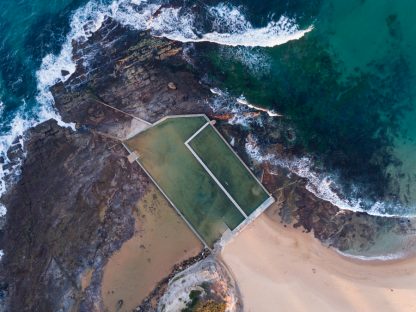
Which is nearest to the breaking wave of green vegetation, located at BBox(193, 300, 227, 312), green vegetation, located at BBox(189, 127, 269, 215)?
green vegetation, located at BBox(189, 127, 269, 215)

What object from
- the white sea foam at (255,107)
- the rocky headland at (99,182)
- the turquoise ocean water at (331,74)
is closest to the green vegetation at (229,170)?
the rocky headland at (99,182)

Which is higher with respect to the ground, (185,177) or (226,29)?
(226,29)

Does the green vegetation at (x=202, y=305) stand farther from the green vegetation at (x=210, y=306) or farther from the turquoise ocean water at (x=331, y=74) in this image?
the turquoise ocean water at (x=331, y=74)

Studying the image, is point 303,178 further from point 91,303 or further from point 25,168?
point 25,168

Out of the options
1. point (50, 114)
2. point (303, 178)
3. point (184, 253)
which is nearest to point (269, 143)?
point (303, 178)

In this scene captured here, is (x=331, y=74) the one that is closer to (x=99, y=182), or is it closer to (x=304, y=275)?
(x=304, y=275)

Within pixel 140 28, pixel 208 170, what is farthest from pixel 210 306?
pixel 140 28

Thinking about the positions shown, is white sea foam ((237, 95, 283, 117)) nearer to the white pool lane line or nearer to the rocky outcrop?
the white pool lane line
